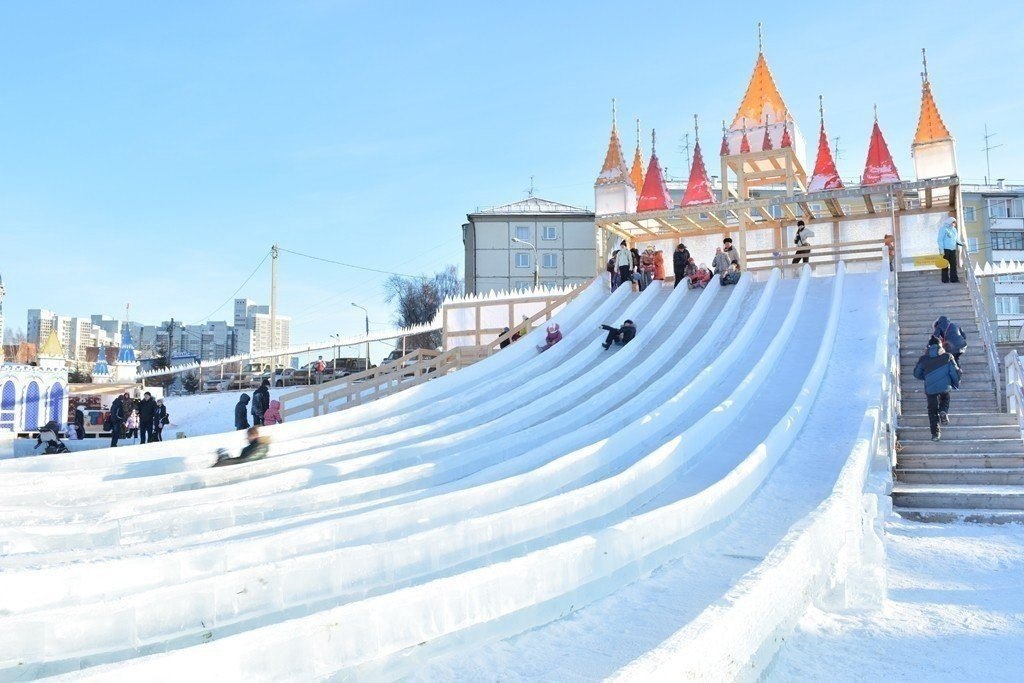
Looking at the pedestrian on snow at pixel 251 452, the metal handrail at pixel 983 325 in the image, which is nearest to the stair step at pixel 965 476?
the metal handrail at pixel 983 325

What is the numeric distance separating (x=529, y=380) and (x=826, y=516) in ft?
22.8

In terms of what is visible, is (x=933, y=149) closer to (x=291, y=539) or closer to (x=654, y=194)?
(x=654, y=194)

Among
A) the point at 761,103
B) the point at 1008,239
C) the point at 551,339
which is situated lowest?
the point at 551,339

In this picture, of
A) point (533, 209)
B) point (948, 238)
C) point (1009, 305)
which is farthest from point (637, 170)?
point (1009, 305)

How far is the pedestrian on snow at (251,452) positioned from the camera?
6.58m

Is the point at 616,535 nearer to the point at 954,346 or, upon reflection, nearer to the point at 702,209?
the point at 954,346

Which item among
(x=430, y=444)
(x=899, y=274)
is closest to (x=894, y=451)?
(x=430, y=444)

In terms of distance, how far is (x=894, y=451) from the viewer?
6941 mm

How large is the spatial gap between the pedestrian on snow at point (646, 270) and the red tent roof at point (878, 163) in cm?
482

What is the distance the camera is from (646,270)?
15.4 m

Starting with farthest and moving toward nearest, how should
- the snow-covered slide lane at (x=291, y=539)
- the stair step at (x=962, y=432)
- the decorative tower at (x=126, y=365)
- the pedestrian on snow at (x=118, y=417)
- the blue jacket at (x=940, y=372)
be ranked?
the decorative tower at (x=126, y=365), the pedestrian on snow at (x=118, y=417), the stair step at (x=962, y=432), the blue jacket at (x=940, y=372), the snow-covered slide lane at (x=291, y=539)

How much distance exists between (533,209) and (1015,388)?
39547 mm

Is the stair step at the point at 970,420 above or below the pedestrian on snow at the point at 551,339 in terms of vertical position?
below

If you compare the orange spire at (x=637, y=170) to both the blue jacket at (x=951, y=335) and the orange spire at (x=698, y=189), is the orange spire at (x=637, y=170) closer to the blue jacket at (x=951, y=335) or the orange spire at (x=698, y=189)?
the orange spire at (x=698, y=189)
